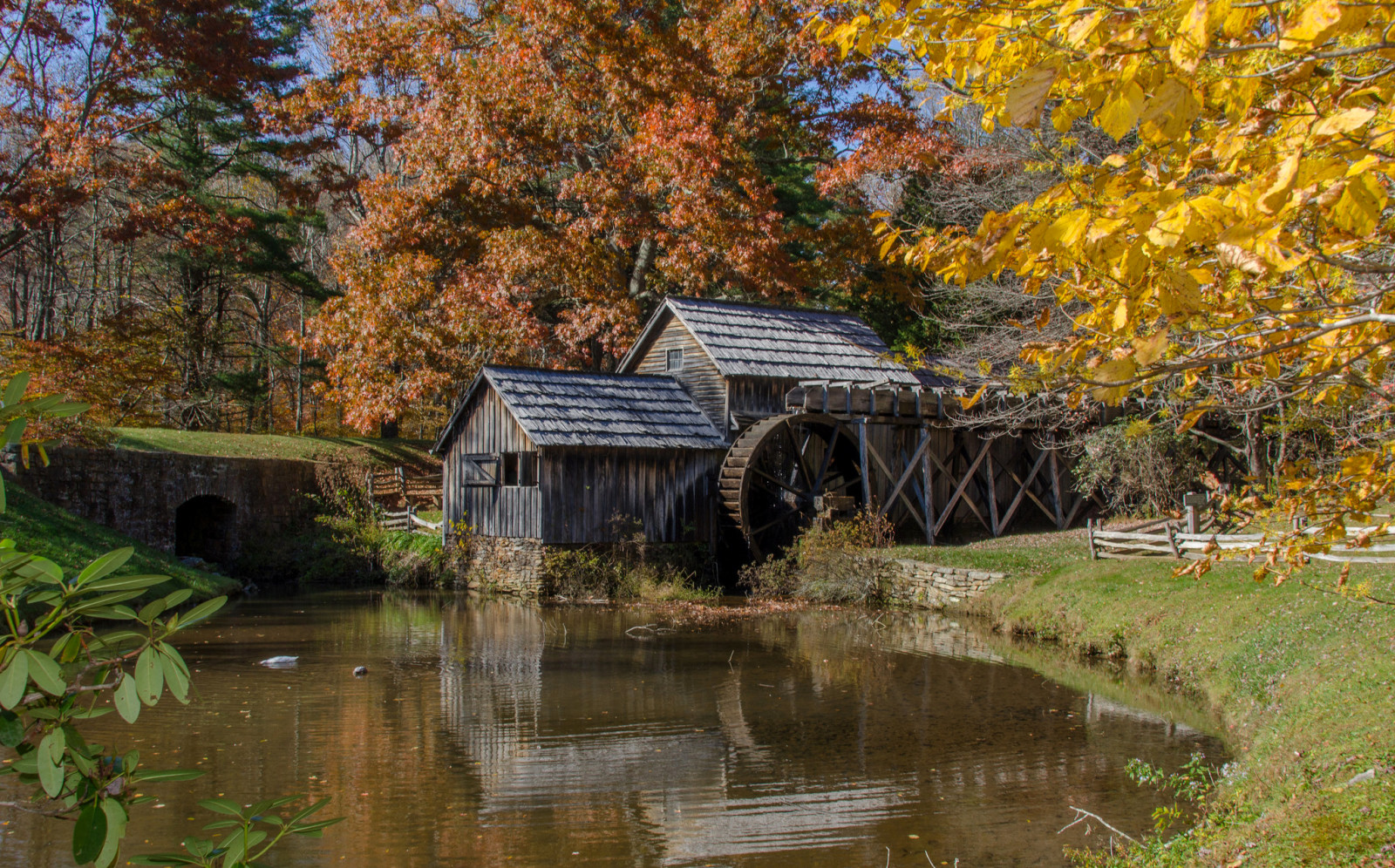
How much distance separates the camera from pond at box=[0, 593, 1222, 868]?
20.3 feet

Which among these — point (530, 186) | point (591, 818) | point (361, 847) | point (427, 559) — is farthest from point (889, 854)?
point (530, 186)

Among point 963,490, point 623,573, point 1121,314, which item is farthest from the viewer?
point 963,490

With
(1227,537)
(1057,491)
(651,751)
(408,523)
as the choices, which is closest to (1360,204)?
(651,751)

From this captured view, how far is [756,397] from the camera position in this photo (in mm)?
20203

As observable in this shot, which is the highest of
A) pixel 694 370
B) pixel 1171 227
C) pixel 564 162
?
pixel 564 162

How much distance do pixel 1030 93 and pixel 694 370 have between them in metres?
18.0

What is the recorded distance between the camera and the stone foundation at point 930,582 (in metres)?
15.3

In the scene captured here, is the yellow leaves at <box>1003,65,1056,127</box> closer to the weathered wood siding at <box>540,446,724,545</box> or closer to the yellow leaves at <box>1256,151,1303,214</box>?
the yellow leaves at <box>1256,151,1303,214</box>

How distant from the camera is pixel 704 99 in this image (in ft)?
74.5

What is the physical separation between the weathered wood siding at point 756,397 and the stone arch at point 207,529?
452 inches

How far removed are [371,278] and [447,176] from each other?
2847 millimetres

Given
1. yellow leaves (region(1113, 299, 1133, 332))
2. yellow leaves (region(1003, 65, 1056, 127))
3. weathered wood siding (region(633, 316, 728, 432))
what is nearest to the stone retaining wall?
weathered wood siding (region(633, 316, 728, 432))

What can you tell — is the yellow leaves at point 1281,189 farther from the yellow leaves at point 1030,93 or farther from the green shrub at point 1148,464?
the green shrub at point 1148,464

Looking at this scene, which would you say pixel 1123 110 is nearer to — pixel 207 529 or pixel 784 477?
pixel 784 477
